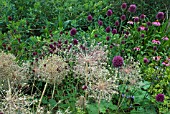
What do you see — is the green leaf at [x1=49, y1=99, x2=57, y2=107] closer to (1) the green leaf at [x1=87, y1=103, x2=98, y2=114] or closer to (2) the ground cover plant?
(2) the ground cover plant

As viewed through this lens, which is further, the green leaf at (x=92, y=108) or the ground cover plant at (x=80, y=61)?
the green leaf at (x=92, y=108)

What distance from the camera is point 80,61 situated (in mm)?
3154

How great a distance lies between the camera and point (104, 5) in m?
6.11

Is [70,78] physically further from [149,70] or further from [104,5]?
[104,5]

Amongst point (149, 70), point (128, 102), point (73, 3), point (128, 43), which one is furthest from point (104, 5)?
point (128, 102)

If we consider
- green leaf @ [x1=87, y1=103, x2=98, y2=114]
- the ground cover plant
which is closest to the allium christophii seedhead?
the ground cover plant

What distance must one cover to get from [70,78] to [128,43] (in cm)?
152

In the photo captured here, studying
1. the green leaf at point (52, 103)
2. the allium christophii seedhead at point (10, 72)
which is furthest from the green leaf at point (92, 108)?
the allium christophii seedhead at point (10, 72)

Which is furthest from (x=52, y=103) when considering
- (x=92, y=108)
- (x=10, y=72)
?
(x=10, y=72)

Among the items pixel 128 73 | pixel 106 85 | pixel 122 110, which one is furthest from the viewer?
pixel 122 110

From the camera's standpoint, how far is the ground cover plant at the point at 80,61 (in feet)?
10.2

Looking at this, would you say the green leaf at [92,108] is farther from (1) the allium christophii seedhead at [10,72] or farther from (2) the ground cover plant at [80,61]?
(1) the allium christophii seedhead at [10,72]

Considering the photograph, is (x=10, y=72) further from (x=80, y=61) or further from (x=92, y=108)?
(x=92, y=108)

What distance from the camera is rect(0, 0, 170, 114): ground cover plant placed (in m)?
3.12
